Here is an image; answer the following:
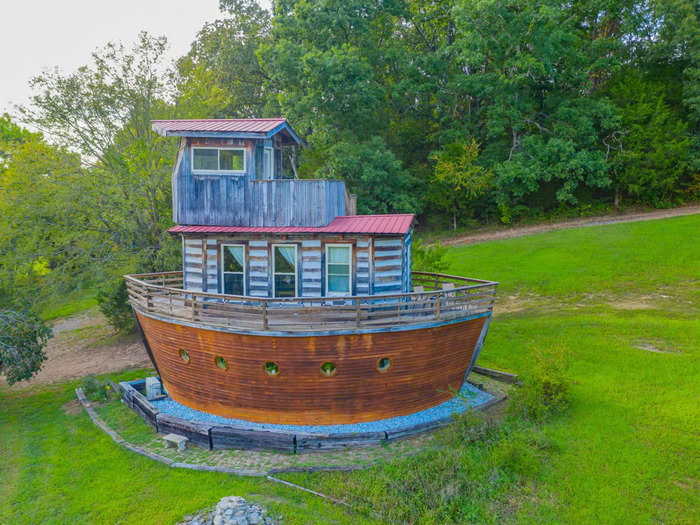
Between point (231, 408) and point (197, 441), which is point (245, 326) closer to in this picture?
point (231, 408)

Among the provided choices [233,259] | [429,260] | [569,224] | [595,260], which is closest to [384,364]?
[233,259]

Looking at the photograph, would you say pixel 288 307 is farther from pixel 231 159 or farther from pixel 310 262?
pixel 231 159

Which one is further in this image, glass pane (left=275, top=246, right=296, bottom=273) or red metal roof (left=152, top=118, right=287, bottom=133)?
glass pane (left=275, top=246, right=296, bottom=273)

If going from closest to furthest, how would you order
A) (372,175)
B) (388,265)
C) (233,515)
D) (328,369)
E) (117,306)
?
(233,515), (328,369), (388,265), (117,306), (372,175)

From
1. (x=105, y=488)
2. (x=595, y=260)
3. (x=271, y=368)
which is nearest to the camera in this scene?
(x=105, y=488)

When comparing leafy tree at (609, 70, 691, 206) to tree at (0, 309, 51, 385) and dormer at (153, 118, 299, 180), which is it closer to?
dormer at (153, 118, 299, 180)

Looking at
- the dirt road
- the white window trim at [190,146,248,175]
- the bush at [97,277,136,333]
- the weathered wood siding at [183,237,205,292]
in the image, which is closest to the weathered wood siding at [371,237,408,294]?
the white window trim at [190,146,248,175]
